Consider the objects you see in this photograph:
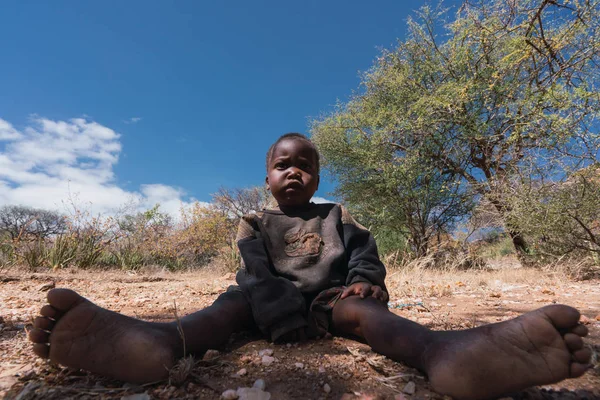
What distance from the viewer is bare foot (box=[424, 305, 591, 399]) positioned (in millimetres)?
970

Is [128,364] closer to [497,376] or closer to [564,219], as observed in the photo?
[497,376]

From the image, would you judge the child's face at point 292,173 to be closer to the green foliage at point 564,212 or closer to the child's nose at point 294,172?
the child's nose at point 294,172

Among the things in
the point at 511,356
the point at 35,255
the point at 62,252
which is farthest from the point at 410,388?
the point at 62,252

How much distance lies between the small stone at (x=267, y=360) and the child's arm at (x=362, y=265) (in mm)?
508

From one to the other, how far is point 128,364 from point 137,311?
5.32 feet

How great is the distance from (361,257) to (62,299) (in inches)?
56.1

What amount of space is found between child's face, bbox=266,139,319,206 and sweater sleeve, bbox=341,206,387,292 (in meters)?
0.32

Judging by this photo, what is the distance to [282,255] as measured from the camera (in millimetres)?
1994

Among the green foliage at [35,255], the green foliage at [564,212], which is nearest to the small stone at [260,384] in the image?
the green foliage at [564,212]

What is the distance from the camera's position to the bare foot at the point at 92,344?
1147 millimetres

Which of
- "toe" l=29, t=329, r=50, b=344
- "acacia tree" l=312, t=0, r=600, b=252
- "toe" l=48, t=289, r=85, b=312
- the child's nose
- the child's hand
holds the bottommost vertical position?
"toe" l=29, t=329, r=50, b=344

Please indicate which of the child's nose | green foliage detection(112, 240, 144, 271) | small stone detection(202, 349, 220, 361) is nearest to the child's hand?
small stone detection(202, 349, 220, 361)

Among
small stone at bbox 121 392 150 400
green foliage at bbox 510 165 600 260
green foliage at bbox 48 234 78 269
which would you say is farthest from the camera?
green foliage at bbox 48 234 78 269

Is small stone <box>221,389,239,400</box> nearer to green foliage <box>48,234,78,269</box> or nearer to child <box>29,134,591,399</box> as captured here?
child <box>29,134,591,399</box>
